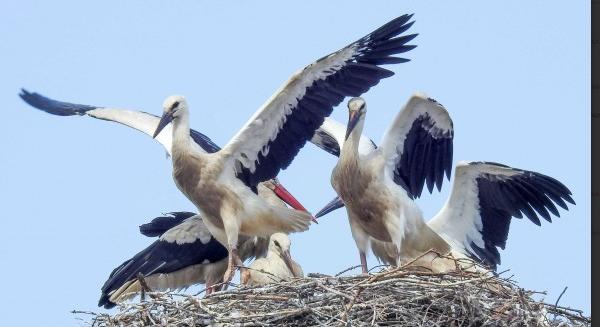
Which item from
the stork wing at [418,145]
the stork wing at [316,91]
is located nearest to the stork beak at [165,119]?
the stork wing at [316,91]

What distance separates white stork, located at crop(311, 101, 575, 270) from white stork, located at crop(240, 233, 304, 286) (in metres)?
0.58

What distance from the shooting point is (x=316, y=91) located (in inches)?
464

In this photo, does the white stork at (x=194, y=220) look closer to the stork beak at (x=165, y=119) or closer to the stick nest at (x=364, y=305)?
the stork beak at (x=165, y=119)

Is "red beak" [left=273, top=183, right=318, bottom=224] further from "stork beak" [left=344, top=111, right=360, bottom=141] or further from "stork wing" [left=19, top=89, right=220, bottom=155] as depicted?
"stork beak" [left=344, top=111, right=360, bottom=141]

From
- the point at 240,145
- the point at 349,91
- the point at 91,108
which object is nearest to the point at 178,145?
the point at 240,145

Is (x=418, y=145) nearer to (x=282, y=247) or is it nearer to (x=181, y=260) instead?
(x=282, y=247)

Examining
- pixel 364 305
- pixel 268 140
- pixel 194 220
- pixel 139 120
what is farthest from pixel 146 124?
pixel 364 305

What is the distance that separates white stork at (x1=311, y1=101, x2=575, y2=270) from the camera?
1186 cm

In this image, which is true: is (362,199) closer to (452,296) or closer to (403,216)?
(403,216)

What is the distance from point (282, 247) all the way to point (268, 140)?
76 centimetres

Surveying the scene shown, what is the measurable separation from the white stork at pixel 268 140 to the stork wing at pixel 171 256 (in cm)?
65

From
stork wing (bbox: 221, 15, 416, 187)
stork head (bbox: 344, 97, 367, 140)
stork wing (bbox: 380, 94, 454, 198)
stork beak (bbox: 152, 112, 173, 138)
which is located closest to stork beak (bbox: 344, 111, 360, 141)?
stork head (bbox: 344, 97, 367, 140)

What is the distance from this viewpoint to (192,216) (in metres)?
13.1

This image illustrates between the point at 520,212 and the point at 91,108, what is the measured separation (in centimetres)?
355
